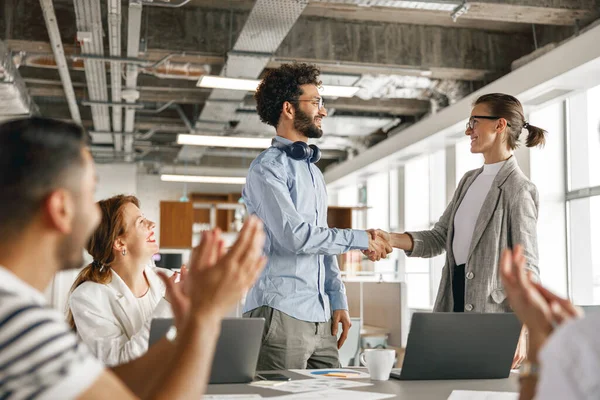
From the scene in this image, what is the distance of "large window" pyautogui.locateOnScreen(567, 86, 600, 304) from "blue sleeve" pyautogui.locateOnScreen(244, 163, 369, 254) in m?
4.52

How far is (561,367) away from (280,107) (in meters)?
2.13

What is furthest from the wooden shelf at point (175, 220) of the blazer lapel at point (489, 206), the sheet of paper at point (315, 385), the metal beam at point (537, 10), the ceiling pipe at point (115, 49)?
the sheet of paper at point (315, 385)

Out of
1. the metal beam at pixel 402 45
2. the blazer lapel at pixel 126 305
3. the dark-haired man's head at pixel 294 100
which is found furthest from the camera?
the metal beam at pixel 402 45

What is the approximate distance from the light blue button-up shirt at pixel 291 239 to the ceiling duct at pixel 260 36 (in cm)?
270

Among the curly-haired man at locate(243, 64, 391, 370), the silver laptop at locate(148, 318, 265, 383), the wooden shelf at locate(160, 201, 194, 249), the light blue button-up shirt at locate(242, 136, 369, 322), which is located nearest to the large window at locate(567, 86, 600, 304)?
the curly-haired man at locate(243, 64, 391, 370)

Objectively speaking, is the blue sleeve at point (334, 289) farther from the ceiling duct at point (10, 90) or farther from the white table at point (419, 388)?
the ceiling duct at point (10, 90)

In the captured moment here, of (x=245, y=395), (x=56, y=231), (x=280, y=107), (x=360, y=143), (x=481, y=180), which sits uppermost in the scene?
(x=360, y=143)

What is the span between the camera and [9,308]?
804mm

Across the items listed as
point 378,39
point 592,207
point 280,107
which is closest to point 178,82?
point 378,39

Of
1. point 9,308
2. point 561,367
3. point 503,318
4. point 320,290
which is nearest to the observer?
point 561,367

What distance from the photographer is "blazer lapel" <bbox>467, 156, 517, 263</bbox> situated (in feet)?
8.09

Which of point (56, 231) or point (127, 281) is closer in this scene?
point (56, 231)

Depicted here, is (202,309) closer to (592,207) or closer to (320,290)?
(320,290)

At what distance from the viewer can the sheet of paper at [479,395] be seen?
5.24 feet
